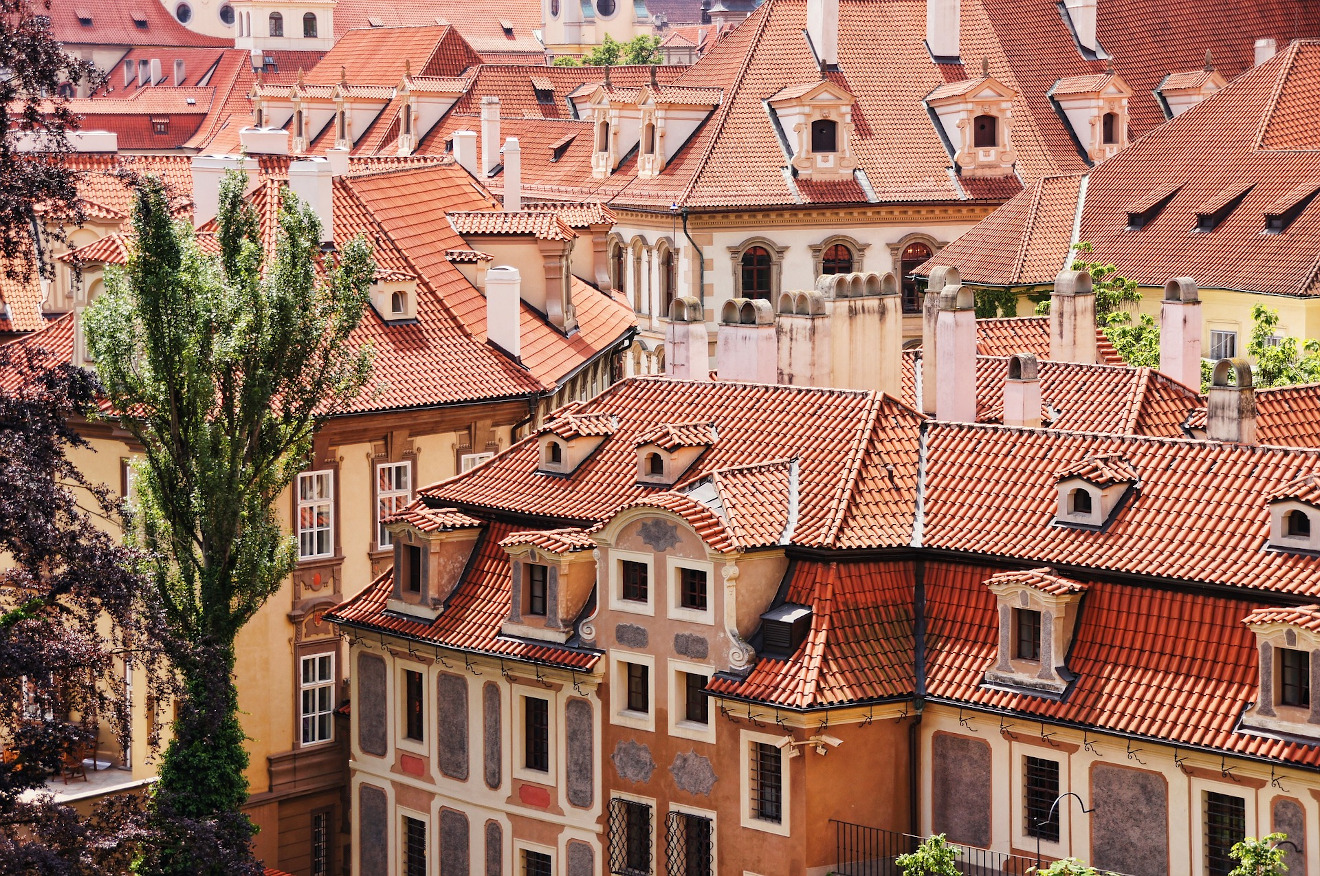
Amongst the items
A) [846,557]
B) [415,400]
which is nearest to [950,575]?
[846,557]

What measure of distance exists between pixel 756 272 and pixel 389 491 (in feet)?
90.1

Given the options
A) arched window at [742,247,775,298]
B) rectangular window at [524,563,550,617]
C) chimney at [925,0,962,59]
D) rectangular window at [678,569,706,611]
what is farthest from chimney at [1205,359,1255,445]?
chimney at [925,0,962,59]

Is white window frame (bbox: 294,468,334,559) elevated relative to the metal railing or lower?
elevated

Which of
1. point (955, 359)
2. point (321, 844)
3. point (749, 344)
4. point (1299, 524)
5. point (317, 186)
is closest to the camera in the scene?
point (1299, 524)

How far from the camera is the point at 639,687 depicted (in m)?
35.4

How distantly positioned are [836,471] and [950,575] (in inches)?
94.3

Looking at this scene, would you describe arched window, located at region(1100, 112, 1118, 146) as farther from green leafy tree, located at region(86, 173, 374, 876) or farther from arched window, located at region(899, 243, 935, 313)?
green leafy tree, located at region(86, 173, 374, 876)

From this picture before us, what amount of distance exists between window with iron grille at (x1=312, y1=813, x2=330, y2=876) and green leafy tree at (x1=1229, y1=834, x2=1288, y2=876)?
19248 mm

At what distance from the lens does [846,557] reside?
33.8 meters

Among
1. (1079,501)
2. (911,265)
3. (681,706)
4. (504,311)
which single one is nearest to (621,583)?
(681,706)

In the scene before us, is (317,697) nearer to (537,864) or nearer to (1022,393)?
(537,864)

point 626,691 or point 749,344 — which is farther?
point 749,344

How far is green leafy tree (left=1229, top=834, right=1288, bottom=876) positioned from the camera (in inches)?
1107

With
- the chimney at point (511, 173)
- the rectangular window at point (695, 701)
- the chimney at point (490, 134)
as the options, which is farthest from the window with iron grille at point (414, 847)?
the chimney at point (490, 134)
